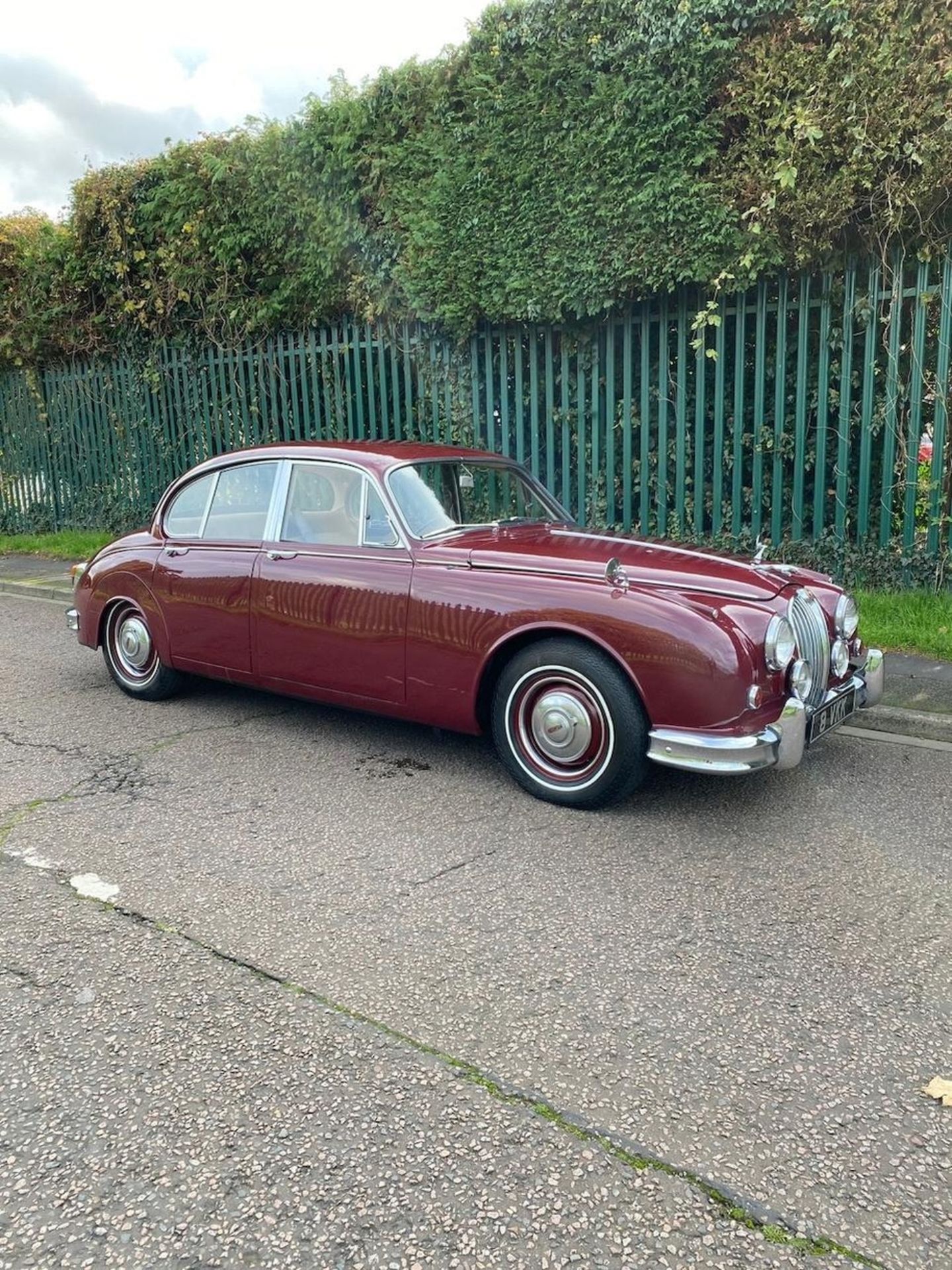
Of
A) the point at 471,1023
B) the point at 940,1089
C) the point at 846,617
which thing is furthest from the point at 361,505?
the point at 940,1089

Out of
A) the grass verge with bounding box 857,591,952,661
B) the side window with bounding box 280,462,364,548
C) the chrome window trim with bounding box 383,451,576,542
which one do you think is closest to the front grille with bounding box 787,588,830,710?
the chrome window trim with bounding box 383,451,576,542

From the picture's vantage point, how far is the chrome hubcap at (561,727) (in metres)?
4.10

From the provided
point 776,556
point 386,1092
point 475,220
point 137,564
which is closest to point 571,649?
point 386,1092

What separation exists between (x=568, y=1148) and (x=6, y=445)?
1534 cm

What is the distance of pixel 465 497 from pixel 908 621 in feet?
12.0

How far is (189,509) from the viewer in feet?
19.2

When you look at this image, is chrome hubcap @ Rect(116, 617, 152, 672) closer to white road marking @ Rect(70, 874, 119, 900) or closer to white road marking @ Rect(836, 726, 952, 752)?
white road marking @ Rect(70, 874, 119, 900)

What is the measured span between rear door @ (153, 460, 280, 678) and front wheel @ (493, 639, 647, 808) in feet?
5.67

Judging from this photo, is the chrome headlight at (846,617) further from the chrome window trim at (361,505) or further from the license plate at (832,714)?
the chrome window trim at (361,505)

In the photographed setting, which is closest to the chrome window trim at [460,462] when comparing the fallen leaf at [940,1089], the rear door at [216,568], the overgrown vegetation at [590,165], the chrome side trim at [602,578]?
the chrome side trim at [602,578]

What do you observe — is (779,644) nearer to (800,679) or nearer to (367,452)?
(800,679)

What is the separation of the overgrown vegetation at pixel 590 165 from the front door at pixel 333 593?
13.1ft

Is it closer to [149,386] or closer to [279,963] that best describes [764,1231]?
[279,963]

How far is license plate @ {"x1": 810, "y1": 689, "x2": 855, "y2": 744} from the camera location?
13.2 ft
